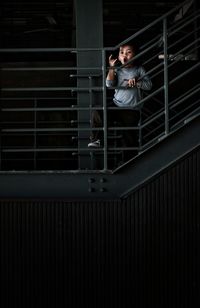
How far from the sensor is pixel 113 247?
19.0ft

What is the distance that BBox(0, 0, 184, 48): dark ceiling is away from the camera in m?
10.4

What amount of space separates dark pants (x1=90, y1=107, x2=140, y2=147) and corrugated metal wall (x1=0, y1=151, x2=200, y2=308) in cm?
98

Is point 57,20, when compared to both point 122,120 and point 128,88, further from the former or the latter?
point 128,88

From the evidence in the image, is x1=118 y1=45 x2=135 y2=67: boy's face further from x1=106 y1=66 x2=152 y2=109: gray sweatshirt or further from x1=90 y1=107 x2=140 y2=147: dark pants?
x1=90 y1=107 x2=140 y2=147: dark pants

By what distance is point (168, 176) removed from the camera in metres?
5.71

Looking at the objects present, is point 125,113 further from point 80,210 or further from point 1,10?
point 1,10

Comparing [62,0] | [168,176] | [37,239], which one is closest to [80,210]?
[37,239]

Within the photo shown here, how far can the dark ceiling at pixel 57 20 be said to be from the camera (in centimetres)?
1043

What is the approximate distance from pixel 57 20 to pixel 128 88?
6.52m

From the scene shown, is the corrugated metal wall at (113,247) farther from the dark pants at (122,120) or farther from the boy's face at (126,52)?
the boy's face at (126,52)

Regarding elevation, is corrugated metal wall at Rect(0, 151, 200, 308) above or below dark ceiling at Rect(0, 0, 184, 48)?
below

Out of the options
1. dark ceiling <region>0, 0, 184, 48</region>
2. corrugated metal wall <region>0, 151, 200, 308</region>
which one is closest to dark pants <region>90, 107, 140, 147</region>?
corrugated metal wall <region>0, 151, 200, 308</region>

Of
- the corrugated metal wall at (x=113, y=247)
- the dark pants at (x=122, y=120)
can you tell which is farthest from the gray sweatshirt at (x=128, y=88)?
the corrugated metal wall at (x=113, y=247)

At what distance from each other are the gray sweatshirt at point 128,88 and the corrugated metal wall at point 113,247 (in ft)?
3.56
